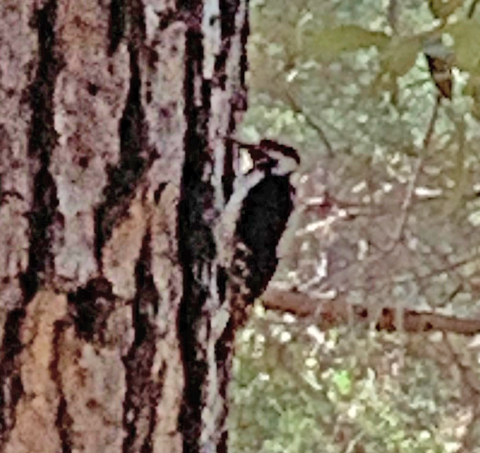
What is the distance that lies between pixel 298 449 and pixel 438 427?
38 centimetres

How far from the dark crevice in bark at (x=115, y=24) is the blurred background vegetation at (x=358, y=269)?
2291 mm

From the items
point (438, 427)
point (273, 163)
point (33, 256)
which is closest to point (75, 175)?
point (33, 256)

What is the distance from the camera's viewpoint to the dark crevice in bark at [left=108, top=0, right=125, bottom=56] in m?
0.68

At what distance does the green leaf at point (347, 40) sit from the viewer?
1134 millimetres

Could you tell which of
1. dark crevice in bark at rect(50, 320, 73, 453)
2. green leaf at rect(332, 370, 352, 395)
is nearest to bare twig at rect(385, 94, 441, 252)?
green leaf at rect(332, 370, 352, 395)

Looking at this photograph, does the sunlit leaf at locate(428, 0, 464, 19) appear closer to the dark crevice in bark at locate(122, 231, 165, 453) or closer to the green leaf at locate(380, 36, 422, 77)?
the green leaf at locate(380, 36, 422, 77)

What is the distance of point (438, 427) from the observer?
313cm

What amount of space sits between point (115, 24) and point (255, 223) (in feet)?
0.53

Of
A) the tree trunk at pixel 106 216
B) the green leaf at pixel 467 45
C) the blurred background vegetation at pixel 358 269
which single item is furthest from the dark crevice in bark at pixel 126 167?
the blurred background vegetation at pixel 358 269

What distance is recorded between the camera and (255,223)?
2.50 ft

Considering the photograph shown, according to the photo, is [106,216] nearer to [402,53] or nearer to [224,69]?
[224,69]

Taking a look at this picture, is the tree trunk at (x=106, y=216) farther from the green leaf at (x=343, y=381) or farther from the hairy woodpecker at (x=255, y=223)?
the green leaf at (x=343, y=381)

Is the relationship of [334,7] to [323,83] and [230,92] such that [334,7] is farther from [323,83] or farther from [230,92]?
[230,92]

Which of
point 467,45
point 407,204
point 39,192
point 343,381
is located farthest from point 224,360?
point 407,204
